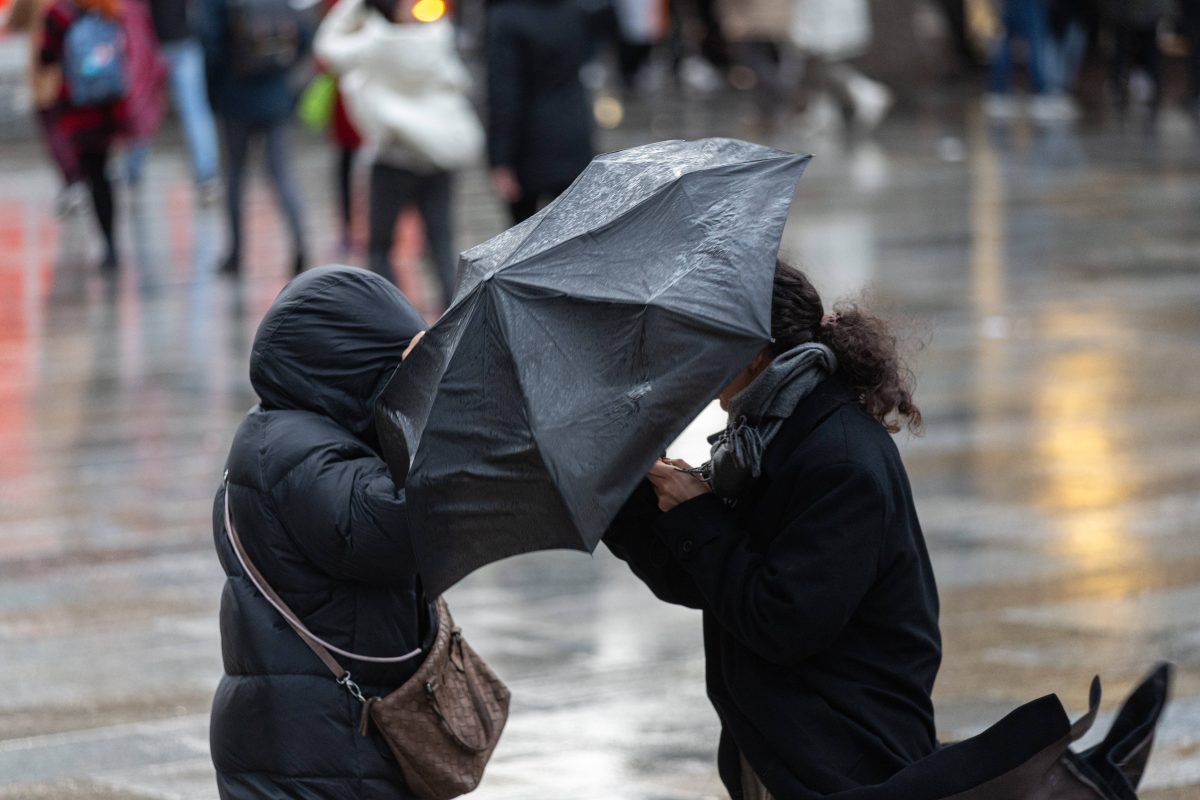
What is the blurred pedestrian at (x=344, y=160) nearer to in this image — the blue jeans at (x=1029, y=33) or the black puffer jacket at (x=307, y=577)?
the blue jeans at (x=1029, y=33)

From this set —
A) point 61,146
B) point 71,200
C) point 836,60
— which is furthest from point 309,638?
point 836,60

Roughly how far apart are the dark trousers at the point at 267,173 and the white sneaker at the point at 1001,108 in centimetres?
1071

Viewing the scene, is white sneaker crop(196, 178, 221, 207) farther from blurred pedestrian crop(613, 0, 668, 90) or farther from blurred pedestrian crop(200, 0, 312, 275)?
blurred pedestrian crop(613, 0, 668, 90)

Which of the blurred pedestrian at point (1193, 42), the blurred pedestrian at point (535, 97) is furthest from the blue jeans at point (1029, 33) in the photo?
the blurred pedestrian at point (535, 97)

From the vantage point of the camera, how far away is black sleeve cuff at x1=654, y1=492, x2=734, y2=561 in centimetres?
346

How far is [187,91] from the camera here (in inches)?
717

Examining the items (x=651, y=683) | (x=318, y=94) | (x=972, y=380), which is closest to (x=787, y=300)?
(x=651, y=683)

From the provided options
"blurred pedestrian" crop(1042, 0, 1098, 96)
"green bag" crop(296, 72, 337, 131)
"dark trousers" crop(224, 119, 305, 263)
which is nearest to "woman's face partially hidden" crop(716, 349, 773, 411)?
"dark trousers" crop(224, 119, 305, 263)

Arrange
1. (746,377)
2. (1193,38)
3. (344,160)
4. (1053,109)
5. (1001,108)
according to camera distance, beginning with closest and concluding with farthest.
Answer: (746,377) < (344,160) < (1193,38) < (1053,109) < (1001,108)

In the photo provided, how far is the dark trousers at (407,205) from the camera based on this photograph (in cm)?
1149

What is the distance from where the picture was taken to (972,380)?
33.9 feet

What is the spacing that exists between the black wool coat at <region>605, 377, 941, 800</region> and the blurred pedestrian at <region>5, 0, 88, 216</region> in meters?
12.1

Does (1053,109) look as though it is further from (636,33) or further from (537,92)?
(537,92)

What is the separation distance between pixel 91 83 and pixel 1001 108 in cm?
1177
